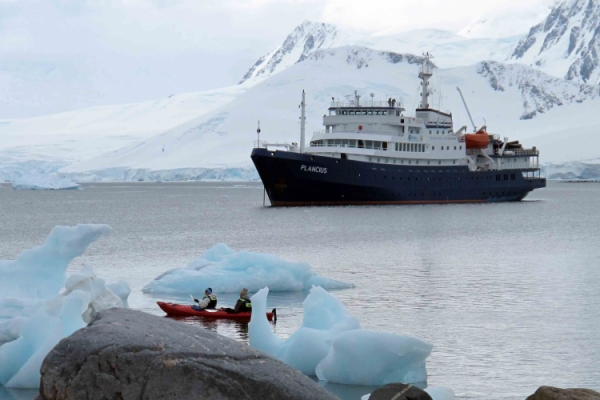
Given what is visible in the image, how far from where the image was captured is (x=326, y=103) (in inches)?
6506

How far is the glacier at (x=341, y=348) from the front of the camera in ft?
40.3

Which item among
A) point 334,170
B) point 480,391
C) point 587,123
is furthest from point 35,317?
point 587,123

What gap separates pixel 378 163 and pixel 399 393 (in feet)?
159

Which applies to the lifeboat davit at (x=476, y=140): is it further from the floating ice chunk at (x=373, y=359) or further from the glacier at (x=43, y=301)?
the floating ice chunk at (x=373, y=359)

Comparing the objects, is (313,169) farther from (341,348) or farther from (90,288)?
(341,348)

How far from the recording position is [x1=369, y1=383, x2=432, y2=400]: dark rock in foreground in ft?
30.3

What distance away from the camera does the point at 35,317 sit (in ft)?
41.0

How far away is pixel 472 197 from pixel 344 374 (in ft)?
182

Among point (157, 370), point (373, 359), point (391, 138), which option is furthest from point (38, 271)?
point (391, 138)

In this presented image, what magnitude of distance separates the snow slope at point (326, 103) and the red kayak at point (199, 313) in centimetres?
12320

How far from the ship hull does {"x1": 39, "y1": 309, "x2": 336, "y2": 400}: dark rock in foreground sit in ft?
151

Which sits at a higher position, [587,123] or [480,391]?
[587,123]

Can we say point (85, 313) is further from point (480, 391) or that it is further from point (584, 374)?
point (584, 374)

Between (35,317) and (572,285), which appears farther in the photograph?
(572,285)
